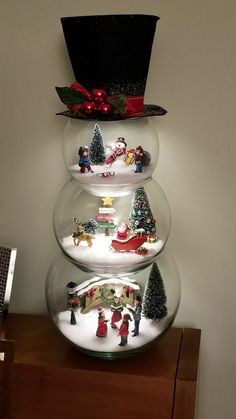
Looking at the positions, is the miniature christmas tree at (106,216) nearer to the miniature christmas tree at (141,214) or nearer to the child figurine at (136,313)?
the miniature christmas tree at (141,214)

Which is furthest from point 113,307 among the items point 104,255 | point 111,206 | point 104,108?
point 104,108

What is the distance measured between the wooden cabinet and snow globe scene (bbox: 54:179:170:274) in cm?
22

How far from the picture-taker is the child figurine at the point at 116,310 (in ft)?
4.49

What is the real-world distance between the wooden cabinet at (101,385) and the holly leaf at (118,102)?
22.3 inches

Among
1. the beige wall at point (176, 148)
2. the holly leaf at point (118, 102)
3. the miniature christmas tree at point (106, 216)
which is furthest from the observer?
the beige wall at point (176, 148)

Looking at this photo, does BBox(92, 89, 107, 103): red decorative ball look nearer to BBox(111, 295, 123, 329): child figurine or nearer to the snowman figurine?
the snowman figurine

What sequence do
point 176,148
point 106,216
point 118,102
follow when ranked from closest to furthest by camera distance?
point 118,102
point 106,216
point 176,148

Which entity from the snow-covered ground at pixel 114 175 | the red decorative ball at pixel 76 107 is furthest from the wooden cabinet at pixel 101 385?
the red decorative ball at pixel 76 107

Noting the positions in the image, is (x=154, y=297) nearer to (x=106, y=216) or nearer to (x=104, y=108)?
(x=106, y=216)

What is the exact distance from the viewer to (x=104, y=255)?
135 centimetres

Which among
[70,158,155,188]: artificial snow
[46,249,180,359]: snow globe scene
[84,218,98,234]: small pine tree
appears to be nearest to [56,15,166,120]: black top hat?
[70,158,155,188]: artificial snow

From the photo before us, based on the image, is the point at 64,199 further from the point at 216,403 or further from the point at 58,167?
the point at 216,403

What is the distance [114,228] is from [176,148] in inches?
11.6

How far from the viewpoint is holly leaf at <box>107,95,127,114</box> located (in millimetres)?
1251
